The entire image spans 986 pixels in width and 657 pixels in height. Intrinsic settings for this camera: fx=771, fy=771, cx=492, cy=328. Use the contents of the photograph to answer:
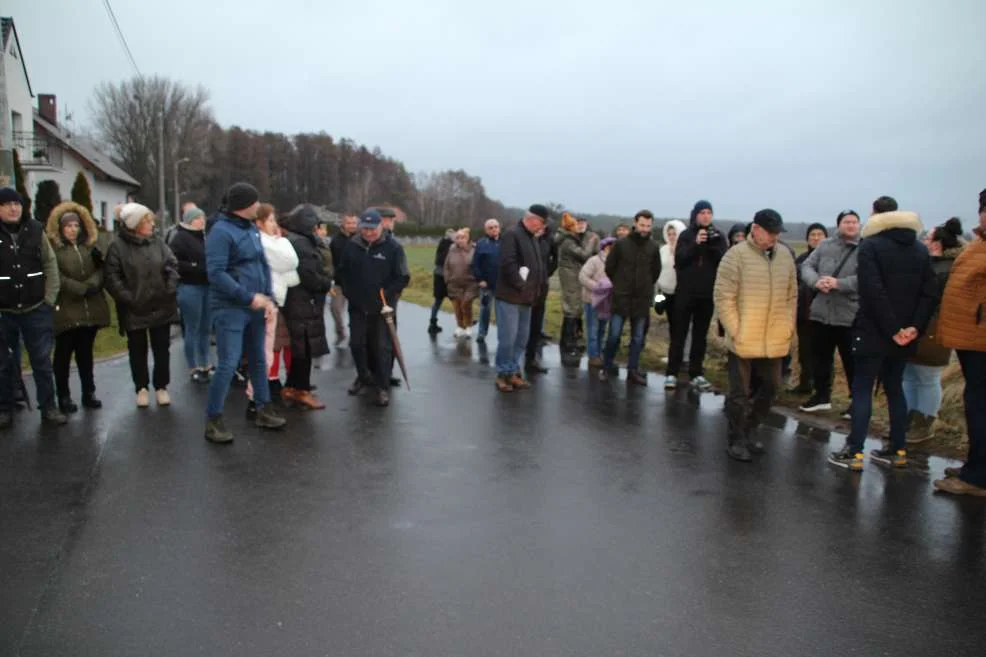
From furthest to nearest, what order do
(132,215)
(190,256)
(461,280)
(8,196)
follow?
(461,280) → (190,256) → (132,215) → (8,196)

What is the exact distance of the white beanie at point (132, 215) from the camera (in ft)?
23.9

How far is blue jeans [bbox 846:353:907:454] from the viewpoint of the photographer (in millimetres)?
5999

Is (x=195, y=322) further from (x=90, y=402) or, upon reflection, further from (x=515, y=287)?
(x=515, y=287)

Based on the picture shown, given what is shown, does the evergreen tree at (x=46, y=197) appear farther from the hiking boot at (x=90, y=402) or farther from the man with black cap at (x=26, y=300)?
the man with black cap at (x=26, y=300)

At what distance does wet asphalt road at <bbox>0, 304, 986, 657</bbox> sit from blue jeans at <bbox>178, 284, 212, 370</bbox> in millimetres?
1642

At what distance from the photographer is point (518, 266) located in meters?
8.57

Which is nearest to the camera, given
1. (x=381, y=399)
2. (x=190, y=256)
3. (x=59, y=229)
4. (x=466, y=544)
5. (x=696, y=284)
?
(x=466, y=544)

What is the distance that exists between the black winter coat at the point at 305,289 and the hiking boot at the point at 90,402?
188cm

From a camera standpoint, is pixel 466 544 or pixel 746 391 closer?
pixel 466 544

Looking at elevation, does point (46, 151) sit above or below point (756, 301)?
above

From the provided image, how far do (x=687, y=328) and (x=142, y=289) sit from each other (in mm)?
5957

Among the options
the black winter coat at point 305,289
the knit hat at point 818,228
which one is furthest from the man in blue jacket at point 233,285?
the knit hat at point 818,228

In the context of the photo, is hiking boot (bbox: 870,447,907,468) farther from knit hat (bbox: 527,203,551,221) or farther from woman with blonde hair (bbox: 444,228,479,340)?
woman with blonde hair (bbox: 444,228,479,340)

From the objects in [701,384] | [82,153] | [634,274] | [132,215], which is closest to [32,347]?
[132,215]
